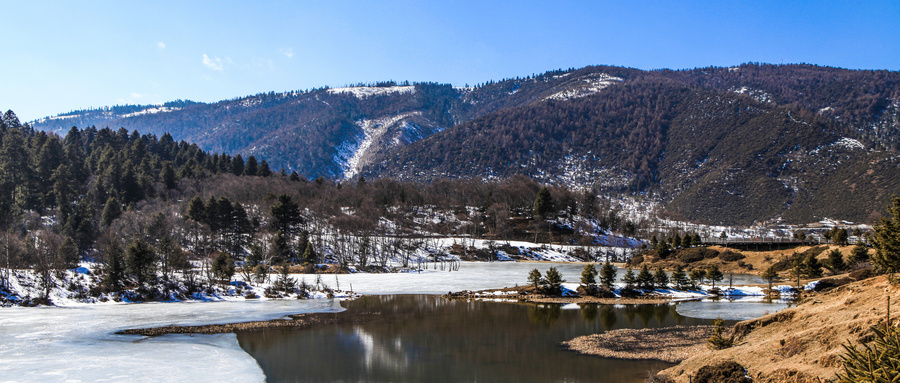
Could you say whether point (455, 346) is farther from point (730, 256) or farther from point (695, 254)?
point (730, 256)

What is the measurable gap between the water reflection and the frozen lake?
7.23 feet

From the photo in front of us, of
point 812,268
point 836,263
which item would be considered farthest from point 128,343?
point 836,263

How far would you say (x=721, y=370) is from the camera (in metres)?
19.3

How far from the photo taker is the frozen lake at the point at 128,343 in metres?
24.9

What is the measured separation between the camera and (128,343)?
3203 cm

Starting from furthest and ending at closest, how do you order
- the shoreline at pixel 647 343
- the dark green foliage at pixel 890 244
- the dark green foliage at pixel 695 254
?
the dark green foliage at pixel 695 254, the dark green foliage at pixel 890 244, the shoreline at pixel 647 343

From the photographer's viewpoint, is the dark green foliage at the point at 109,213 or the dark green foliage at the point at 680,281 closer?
the dark green foliage at the point at 680,281

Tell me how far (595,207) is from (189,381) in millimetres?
140139

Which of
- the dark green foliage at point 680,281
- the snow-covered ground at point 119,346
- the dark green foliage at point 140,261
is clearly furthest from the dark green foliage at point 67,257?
the dark green foliage at point 680,281

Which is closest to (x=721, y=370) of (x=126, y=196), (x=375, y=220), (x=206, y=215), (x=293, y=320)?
(x=293, y=320)

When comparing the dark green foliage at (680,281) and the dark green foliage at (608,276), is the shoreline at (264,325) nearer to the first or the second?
the dark green foliage at (608,276)

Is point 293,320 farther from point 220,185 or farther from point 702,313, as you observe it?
point 220,185

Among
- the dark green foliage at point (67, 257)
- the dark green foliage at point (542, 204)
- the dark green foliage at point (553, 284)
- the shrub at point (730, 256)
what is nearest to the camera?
the dark green foliage at point (67, 257)

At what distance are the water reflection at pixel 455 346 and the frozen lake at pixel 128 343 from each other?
7.23 ft
